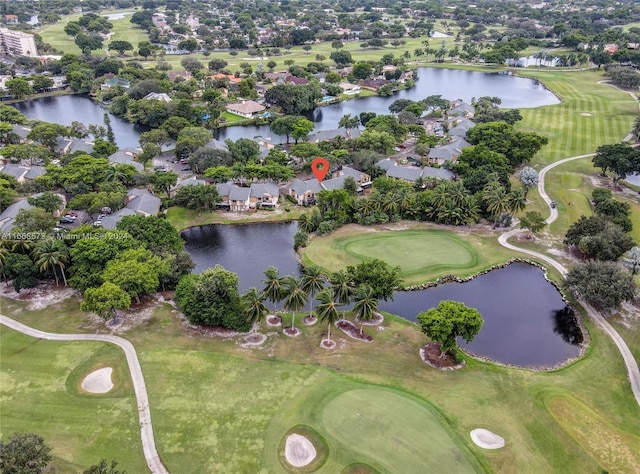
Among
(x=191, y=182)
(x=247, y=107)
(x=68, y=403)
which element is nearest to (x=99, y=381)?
(x=68, y=403)

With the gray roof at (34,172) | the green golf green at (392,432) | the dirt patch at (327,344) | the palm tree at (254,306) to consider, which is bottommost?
the green golf green at (392,432)

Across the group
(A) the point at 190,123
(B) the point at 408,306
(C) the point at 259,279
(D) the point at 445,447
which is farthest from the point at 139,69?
(D) the point at 445,447

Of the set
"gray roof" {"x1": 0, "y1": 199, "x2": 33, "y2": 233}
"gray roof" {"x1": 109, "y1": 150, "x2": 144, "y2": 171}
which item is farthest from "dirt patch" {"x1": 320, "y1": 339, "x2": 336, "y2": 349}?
"gray roof" {"x1": 109, "y1": 150, "x2": 144, "y2": 171}

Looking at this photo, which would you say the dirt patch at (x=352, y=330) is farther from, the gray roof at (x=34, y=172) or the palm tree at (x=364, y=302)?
the gray roof at (x=34, y=172)

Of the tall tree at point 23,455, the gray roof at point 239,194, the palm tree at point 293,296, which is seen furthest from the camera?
the gray roof at point 239,194

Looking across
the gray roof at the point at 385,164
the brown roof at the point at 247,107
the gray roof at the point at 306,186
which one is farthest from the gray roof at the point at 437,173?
the brown roof at the point at 247,107

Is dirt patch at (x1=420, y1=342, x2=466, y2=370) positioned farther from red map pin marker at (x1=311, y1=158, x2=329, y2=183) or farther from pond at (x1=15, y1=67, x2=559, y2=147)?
pond at (x1=15, y1=67, x2=559, y2=147)

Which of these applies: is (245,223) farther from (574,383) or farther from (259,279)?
(574,383)

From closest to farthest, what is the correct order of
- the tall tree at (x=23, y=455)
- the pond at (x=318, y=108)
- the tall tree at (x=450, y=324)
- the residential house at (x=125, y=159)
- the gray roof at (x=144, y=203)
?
the tall tree at (x=23, y=455) < the tall tree at (x=450, y=324) < the gray roof at (x=144, y=203) < the residential house at (x=125, y=159) < the pond at (x=318, y=108)
